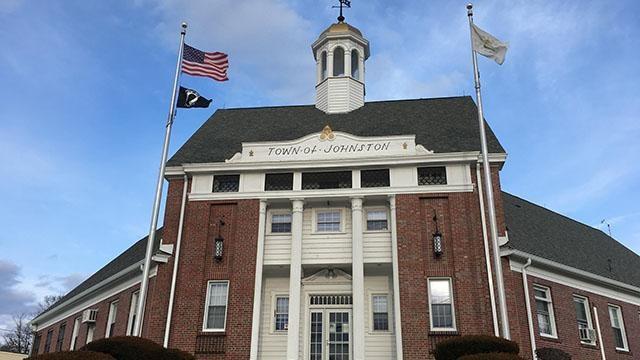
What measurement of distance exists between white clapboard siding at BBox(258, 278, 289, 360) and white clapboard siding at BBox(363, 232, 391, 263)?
3.06 meters

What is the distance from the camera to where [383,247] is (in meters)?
20.6

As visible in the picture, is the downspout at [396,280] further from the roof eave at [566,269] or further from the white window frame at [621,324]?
the white window frame at [621,324]

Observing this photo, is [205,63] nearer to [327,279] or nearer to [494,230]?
[327,279]

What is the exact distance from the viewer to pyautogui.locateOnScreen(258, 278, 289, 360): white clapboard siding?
65.6ft

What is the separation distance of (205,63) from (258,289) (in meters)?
7.89

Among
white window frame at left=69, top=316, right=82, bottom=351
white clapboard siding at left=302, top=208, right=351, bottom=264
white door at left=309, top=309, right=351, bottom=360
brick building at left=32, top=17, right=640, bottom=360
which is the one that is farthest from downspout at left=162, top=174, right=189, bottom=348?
white window frame at left=69, top=316, right=82, bottom=351

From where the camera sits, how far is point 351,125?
25.2 m

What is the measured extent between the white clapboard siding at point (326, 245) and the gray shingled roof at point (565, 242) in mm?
6201

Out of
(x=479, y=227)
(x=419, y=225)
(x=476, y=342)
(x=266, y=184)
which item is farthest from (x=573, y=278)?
(x=266, y=184)

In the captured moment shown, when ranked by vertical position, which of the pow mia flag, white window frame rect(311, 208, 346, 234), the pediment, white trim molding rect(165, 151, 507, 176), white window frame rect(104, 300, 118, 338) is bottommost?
white window frame rect(104, 300, 118, 338)

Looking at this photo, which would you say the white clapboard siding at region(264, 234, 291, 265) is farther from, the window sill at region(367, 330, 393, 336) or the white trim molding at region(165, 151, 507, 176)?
the window sill at region(367, 330, 393, 336)

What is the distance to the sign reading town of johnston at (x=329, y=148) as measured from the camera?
70.4ft

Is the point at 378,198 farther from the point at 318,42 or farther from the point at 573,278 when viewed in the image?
the point at 318,42

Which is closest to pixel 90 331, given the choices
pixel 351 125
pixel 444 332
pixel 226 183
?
pixel 226 183
